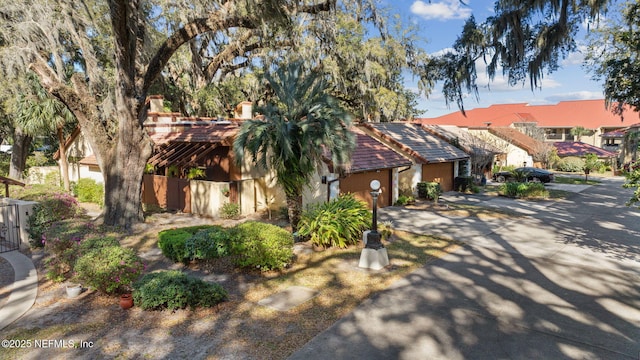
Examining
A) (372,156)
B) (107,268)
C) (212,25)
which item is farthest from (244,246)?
(372,156)

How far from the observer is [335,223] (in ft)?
43.1

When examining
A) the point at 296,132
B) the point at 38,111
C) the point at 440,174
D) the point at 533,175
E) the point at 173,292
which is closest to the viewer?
the point at 173,292

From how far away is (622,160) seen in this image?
44625 millimetres

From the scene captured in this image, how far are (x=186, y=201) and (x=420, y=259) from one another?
11.9 m

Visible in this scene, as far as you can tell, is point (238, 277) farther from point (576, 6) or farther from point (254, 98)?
point (254, 98)

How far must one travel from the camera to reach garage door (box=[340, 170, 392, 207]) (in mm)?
19391

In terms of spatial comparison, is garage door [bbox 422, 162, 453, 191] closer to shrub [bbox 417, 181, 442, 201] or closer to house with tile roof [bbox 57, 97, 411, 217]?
shrub [bbox 417, 181, 442, 201]

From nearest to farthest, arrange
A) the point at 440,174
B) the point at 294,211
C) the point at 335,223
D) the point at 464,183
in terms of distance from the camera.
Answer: the point at 335,223
the point at 294,211
the point at 440,174
the point at 464,183

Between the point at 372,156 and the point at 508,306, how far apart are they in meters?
13.0

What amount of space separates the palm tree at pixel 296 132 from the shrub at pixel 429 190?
10804 mm

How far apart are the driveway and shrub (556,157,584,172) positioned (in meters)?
32.7

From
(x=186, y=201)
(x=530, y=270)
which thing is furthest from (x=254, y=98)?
(x=530, y=270)

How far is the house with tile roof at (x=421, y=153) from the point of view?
23.6 metres

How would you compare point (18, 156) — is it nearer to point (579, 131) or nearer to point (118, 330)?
point (118, 330)
